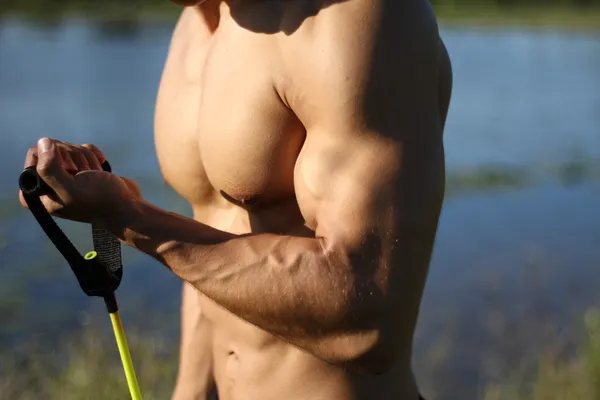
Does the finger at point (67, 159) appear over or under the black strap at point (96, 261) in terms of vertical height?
over

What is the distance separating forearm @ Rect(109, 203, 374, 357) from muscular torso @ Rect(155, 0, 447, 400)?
0.35 ft

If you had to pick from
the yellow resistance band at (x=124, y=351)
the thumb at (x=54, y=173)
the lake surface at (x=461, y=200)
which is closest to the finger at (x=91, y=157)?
the thumb at (x=54, y=173)

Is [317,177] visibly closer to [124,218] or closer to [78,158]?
[124,218]

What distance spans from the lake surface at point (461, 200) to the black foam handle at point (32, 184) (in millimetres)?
4427

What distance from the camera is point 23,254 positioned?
739 cm

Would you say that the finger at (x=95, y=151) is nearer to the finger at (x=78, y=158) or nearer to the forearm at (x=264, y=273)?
the finger at (x=78, y=158)

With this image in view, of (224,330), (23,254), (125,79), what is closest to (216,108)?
(224,330)

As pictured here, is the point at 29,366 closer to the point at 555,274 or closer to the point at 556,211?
the point at 555,274

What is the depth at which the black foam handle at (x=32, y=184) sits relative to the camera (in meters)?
1.40

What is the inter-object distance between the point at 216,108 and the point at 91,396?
314cm

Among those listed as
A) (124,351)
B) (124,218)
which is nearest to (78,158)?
(124,218)

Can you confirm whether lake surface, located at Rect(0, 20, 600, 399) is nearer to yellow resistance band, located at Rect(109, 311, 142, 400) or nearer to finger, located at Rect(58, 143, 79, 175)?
yellow resistance band, located at Rect(109, 311, 142, 400)

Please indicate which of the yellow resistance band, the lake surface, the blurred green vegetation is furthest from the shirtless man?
the blurred green vegetation

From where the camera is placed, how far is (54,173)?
1379 millimetres
